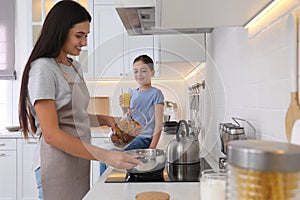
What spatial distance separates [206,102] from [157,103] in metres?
0.58

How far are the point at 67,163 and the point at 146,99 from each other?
42 centimetres

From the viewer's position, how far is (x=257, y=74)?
1.14 meters

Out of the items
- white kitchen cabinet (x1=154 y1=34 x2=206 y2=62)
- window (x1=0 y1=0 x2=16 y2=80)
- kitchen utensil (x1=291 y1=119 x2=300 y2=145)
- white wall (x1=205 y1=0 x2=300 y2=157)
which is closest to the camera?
kitchen utensil (x1=291 y1=119 x2=300 y2=145)

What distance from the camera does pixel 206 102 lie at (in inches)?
77.7

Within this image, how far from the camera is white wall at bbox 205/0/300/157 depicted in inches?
34.9

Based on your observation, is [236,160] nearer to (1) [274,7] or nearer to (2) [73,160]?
(1) [274,7]

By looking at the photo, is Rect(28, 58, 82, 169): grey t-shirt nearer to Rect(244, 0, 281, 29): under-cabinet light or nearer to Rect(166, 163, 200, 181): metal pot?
Rect(166, 163, 200, 181): metal pot

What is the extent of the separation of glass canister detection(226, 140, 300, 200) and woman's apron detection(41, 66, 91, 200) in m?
0.98

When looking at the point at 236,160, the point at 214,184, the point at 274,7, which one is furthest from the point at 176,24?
the point at 236,160

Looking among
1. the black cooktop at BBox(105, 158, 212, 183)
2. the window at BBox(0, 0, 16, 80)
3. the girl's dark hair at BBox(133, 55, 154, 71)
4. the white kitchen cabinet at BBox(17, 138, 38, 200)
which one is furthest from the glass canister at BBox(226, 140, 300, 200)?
the window at BBox(0, 0, 16, 80)

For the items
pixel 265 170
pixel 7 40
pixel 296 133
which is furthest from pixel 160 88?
pixel 7 40

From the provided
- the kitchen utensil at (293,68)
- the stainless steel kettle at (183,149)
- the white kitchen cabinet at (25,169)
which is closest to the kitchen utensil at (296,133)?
the kitchen utensil at (293,68)

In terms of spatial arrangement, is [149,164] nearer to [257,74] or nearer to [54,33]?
[257,74]

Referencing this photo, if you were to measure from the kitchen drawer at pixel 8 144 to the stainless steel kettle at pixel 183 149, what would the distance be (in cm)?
210
